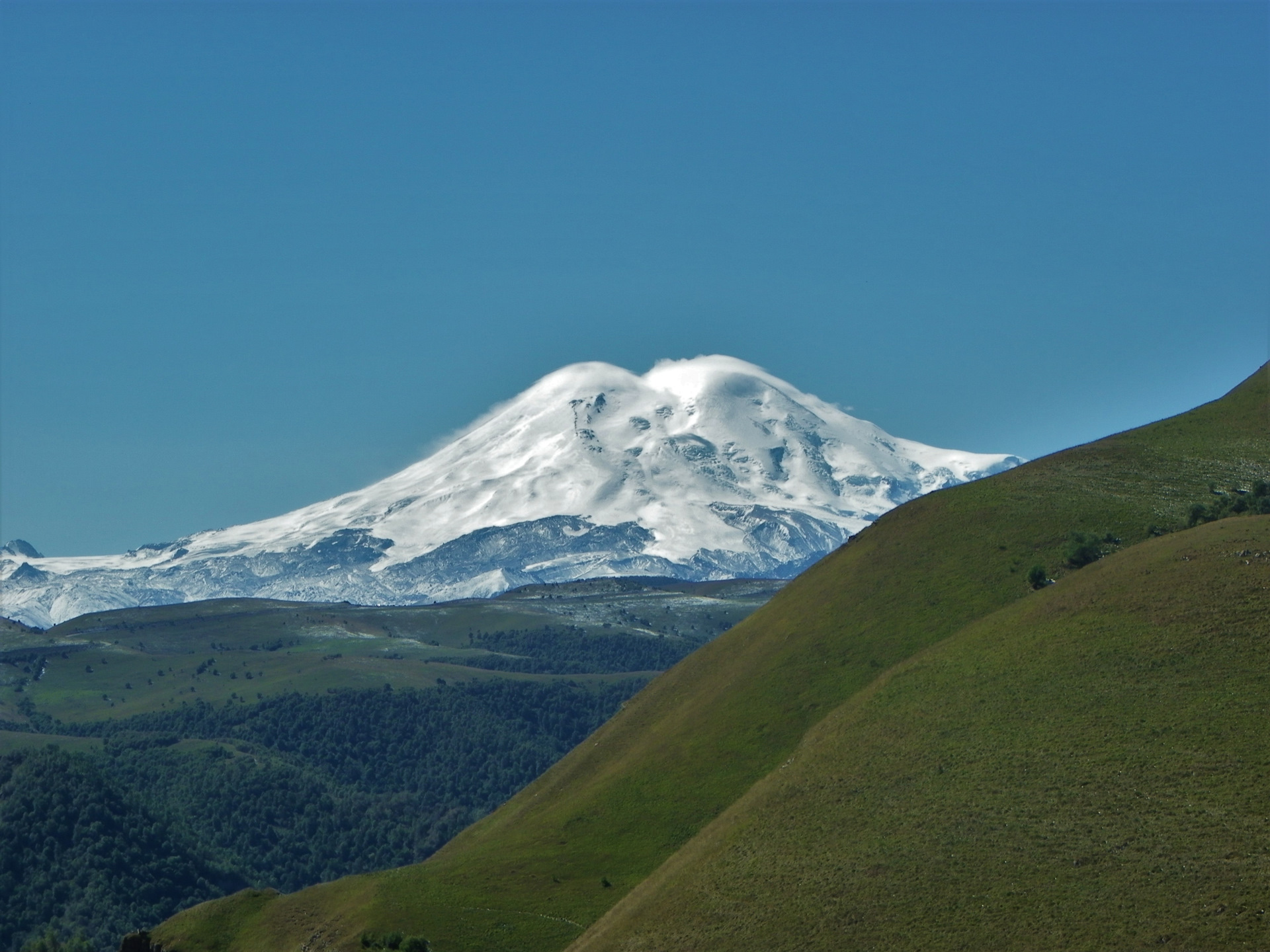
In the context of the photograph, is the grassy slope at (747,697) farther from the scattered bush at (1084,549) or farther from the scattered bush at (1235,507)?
the scattered bush at (1235,507)

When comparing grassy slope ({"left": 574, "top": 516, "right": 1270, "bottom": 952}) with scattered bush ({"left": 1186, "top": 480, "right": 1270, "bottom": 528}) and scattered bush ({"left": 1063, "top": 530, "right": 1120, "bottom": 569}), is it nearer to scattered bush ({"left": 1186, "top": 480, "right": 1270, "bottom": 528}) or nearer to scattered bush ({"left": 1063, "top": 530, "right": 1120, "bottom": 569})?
scattered bush ({"left": 1063, "top": 530, "right": 1120, "bottom": 569})

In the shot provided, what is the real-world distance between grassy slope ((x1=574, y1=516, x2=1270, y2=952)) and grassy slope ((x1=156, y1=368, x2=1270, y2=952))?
53.1 feet

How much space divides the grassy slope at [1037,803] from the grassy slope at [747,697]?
53.1 feet

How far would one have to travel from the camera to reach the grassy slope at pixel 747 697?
316 feet

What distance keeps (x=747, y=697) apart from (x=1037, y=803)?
52439 mm

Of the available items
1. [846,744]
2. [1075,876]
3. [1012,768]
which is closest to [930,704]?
[846,744]

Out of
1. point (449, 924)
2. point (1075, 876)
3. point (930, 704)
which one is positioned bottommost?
point (449, 924)

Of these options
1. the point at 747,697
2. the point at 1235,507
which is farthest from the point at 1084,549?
the point at 747,697

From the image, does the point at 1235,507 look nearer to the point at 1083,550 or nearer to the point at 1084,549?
the point at 1084,549

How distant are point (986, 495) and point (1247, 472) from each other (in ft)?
86.6

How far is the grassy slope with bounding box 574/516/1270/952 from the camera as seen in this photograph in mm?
60844

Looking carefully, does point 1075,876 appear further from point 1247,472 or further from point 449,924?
point 1247,472

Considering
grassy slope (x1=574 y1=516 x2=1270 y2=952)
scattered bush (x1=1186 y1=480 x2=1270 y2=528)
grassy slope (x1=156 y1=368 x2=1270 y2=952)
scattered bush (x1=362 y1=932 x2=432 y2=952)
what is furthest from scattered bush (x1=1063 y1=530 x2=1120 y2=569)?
scattered bush (x1=362 y1=932 x2=432 y2=952)

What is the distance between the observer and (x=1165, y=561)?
9700 centimetres
